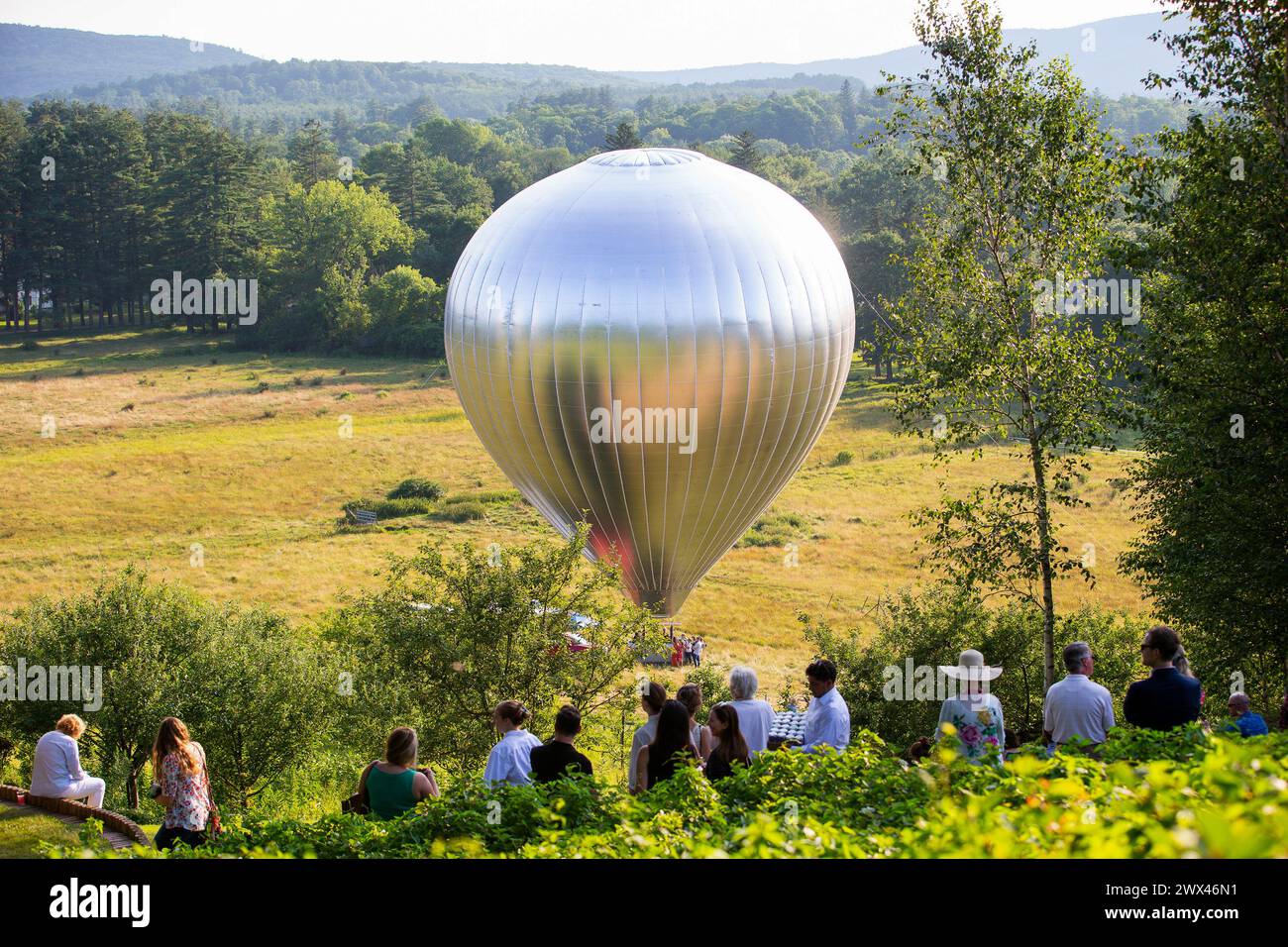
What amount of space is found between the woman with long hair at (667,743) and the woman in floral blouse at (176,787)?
3405 mm

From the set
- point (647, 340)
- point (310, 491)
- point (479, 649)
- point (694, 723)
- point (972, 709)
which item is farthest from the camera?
point (310, 491)

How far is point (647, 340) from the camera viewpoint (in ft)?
74.4

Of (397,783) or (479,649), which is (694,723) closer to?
(397,783)

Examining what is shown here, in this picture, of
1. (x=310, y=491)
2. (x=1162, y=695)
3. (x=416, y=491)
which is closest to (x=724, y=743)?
(x=1162, y=695)

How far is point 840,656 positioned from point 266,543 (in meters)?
28.9

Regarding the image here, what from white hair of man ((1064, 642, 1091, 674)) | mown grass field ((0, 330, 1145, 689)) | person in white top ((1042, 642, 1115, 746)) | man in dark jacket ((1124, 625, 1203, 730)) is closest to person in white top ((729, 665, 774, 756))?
person in white top ((1042, 642, 1115, 746))

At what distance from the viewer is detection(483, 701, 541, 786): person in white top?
9828 mm

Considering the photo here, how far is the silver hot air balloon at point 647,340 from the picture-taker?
22859 mm

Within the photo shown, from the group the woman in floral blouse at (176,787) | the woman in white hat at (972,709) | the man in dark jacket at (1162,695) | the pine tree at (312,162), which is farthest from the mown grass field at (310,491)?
the pine tree at (312,162)

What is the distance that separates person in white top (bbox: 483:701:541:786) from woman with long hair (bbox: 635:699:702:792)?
93cm

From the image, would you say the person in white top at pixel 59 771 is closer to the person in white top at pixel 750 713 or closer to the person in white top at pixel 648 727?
the person in white top at pixel 648 727

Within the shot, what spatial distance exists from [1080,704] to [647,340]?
13.5m

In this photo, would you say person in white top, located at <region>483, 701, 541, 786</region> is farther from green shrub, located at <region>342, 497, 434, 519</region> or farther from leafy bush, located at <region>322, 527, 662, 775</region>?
green shrub, located at <region>342, 497, 434, 519</region>
